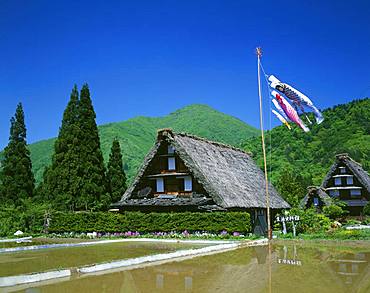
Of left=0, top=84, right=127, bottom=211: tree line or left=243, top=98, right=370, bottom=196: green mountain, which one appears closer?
left=0, top=84, right=127, bottom=211: tree line

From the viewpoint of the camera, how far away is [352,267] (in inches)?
455

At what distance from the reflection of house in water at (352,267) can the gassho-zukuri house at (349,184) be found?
3087cm

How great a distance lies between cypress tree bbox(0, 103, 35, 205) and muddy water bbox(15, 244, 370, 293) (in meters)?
26.9

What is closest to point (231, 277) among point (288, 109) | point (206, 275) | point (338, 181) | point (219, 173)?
point (206, 275)

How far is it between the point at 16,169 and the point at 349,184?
33.2 metres

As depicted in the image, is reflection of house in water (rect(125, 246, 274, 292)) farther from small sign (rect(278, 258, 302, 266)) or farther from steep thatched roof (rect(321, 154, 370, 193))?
steep thatched roof (rect(321, 154, 370, 193))

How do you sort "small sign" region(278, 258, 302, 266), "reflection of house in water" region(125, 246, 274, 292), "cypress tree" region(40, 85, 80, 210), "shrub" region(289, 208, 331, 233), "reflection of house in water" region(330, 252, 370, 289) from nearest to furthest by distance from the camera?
1. "reflection of house in water" region(125, 246, 274, 292)
2. "reflection of house in water" region(330, 252, 370, 289)
3. "small sign" region(278, 258, 302, 266)
4. "shrub" region(289, 208, 331, 233)
5. "cypress tree" region(40, 85, 80, 210)

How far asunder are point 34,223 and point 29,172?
7836mm

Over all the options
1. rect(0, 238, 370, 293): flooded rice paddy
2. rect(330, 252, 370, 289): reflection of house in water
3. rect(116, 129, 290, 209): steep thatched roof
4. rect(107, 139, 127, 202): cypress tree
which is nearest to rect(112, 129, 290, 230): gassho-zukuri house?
rect(116, 129, 290, 209): steep thatched roof

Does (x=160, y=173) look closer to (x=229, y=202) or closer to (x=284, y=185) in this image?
(x=229, y=202)

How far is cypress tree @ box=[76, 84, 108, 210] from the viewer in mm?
34312

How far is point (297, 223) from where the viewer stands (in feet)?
82.5

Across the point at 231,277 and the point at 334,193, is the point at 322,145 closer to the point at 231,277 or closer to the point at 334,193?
the point at 334,193

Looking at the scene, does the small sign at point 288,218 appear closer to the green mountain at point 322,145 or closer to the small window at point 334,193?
the small window at point 334,193
